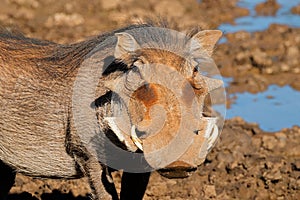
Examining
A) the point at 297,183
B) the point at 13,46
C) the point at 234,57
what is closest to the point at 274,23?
the point at 234,57

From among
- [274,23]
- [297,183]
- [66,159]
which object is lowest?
[274,23]

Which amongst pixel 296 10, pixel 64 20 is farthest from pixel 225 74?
pixel 296 10

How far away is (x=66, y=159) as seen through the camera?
420 cm

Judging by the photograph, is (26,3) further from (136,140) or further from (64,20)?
(136,140)

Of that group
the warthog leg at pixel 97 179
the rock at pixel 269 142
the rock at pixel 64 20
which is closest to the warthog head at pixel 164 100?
the warthog leg at pixel 97 179

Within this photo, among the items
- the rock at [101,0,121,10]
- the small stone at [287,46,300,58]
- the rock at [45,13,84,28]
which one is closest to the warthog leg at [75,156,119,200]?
the small stone at [287,46,300,58]

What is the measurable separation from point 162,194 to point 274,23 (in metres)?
6.09

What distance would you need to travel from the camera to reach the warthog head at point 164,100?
11.1 ft

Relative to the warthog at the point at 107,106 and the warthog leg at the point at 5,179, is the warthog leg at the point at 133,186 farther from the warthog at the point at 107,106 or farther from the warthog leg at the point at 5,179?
the warthog leg at the point at 5,179

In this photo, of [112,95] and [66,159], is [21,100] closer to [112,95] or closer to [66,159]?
[66,159]

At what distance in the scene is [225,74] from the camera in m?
8.63

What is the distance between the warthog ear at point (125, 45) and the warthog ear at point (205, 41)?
300 millimetres

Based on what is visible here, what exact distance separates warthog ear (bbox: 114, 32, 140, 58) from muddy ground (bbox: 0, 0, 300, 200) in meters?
0.47

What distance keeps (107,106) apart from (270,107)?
3999 mm
